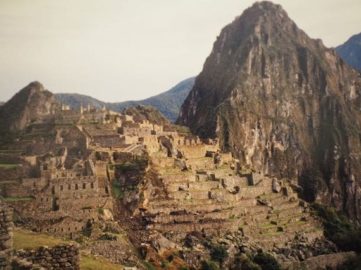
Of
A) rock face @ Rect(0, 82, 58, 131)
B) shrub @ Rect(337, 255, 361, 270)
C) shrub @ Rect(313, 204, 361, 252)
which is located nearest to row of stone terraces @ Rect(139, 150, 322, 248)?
shrub @ Rect(313, 204, 361, 252)

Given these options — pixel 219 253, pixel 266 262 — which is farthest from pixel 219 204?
pixel 219 253

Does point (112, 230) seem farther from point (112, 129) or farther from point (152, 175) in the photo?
point (112, 129)

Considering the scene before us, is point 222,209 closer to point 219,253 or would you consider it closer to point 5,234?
point 219,253

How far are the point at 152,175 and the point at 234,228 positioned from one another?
806cm

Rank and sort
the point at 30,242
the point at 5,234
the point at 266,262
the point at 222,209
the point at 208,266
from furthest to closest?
1. the point at 222,209
2. the point at 266,262
3. the point at 208,266
4. the point at 30,242
5. the point at 5,234

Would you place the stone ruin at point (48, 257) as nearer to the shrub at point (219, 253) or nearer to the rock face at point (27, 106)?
the shrub at point (219, 253)

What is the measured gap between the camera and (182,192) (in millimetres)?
47656

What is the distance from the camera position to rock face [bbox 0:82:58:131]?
2790 inches

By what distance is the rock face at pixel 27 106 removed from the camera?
7088cm

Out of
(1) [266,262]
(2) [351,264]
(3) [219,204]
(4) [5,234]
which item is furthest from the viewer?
(2) [351,264]

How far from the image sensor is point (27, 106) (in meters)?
75.9

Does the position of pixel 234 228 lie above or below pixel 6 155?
below

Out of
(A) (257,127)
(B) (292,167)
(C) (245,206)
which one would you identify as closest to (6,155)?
(C) (245,206)

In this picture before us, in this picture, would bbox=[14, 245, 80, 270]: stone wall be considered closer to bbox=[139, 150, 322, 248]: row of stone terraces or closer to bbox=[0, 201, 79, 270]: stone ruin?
bbox=[0, 201, 79, 270]: stone ruin
